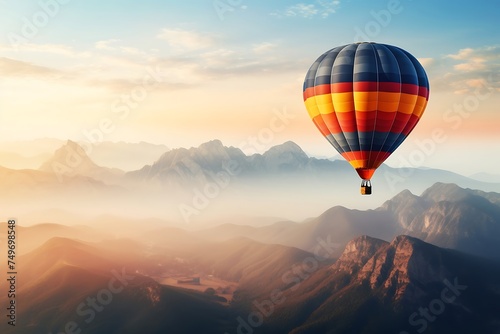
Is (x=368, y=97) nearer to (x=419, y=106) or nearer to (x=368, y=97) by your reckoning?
(x=368, y=97)

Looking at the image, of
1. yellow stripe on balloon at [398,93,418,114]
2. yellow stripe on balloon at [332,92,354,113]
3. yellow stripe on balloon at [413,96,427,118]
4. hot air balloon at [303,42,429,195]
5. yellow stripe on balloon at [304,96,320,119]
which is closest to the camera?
hot air balloon at [303,42,429,195]

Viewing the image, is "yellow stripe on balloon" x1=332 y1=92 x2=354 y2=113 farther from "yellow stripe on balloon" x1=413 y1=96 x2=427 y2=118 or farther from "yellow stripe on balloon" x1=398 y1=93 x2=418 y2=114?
"yellow stripe on balloon" x1=413 y1=96 x2=427 y2=118

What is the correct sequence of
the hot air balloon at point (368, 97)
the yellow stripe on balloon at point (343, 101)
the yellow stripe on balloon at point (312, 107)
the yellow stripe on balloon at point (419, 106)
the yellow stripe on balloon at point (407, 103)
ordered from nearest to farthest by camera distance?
the hot air balloon at point (368, 97) → the yellow stripe on balloon at point (343, 101) → the yellow stripe on balloon at point (407, 103) → the yellow stripe on balloon at point (419, 106) → the yellow stripe on balloon at point (312, 107)

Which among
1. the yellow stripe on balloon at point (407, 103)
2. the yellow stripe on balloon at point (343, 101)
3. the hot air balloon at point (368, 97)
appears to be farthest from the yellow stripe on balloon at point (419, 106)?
the yellow stripe on balloon at point (343, 101)

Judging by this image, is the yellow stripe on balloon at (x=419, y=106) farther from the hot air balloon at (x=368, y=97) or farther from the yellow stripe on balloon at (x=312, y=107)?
the yellow stripe on balloon at (x=312, y=107)

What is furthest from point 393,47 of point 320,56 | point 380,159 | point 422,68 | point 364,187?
point 364,187

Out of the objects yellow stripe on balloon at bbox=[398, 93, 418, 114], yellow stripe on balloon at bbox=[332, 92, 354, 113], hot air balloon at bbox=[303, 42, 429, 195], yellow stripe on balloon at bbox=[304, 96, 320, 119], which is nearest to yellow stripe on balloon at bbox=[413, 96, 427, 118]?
hot air balloon at bbox=[303, 42, 429, 195]

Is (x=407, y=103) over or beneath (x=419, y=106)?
over

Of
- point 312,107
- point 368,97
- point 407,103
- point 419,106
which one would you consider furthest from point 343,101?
point 419,106
